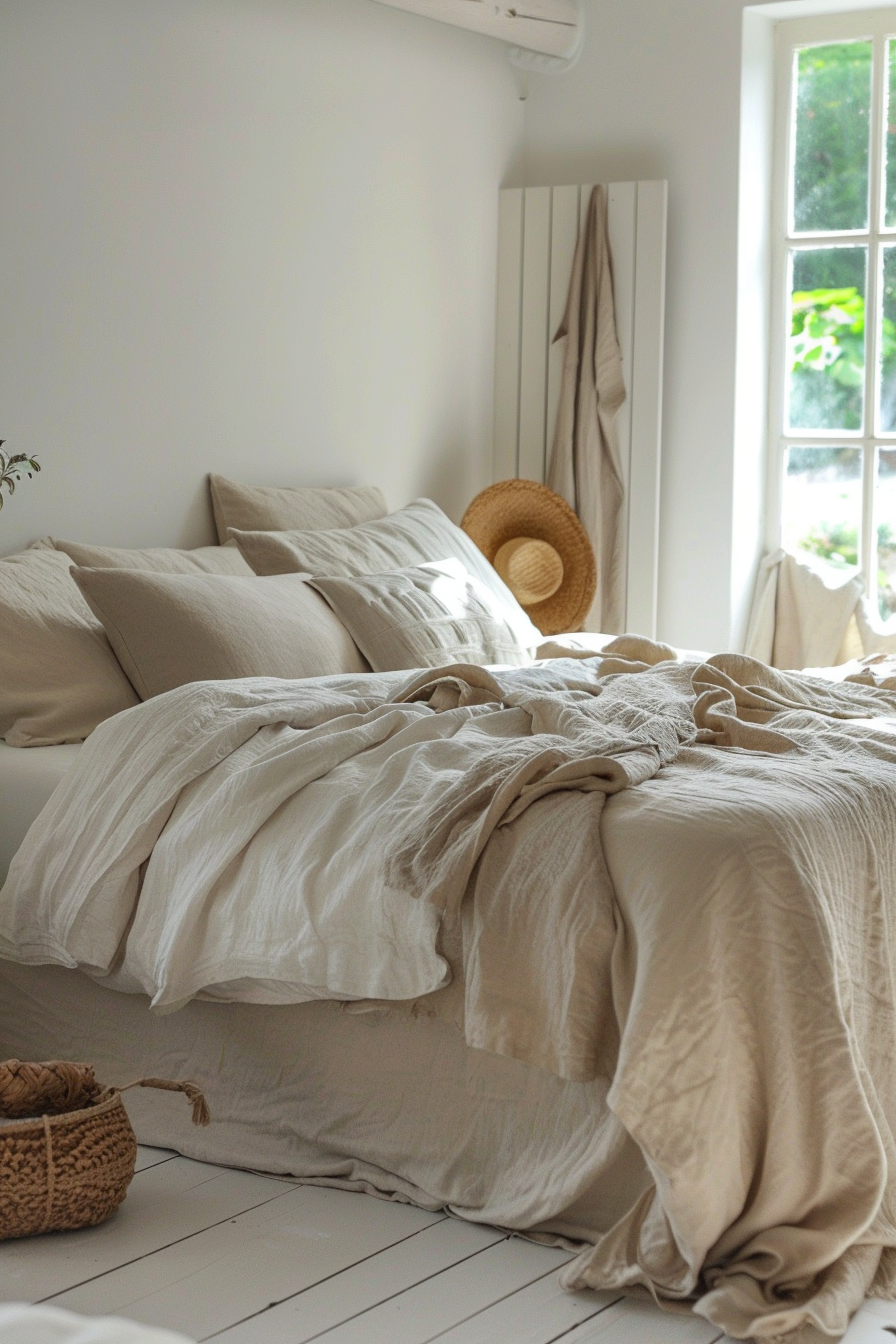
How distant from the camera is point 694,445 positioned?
15.1 feet

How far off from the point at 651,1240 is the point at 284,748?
91cm

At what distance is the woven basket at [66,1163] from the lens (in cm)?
196

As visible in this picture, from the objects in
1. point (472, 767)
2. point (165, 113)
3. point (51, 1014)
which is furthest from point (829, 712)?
point (165, 113)

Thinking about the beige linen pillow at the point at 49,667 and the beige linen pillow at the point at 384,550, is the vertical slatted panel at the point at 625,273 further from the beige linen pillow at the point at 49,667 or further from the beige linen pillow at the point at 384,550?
the beige linen pillow at the point at 49,667

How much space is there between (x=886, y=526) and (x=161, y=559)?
2.35 m

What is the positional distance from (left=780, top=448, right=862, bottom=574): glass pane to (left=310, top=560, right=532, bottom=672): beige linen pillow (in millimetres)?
1431

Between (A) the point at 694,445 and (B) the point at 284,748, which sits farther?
(A) the point at 694,445

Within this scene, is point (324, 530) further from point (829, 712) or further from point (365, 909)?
point (365, 909)

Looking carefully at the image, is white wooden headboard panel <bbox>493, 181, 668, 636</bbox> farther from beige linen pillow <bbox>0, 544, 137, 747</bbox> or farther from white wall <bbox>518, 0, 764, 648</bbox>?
beige linen pillow <bbox>0, 544, 137, 747</bbox>

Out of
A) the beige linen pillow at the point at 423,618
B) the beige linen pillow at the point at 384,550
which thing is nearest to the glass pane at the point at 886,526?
the beige linen pillow at the point at 384,550

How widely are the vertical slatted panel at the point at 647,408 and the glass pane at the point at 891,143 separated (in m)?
0.66

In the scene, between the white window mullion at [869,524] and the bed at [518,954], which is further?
the white window mullion at [869,524]

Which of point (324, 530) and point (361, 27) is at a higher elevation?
point (361, 27)

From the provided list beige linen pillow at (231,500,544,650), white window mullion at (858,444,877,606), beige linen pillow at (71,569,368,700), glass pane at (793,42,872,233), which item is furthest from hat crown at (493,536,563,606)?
beige linen pillow at (71,569,368,700)
